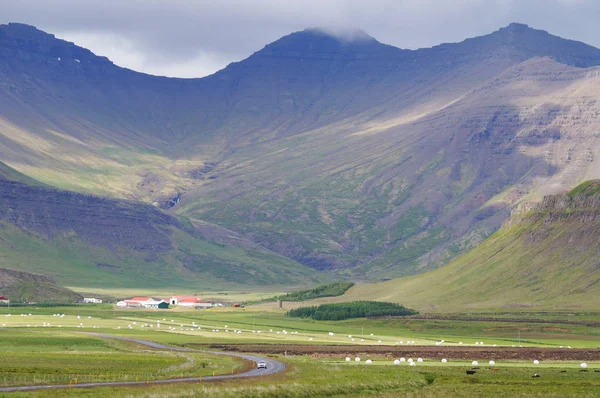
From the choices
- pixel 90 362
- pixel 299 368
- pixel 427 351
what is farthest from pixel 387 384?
pixel 427 351

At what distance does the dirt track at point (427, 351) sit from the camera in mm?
141250

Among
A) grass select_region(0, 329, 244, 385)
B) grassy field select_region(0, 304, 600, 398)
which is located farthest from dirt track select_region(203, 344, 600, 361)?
grass select_region(0, 329, 244, 385)

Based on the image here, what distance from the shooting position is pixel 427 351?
150000 millimetres

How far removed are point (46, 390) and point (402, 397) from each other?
2697 cm

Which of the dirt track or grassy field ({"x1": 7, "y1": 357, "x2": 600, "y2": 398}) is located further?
the dirt track

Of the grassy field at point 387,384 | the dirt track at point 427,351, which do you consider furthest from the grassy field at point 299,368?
the dirt track at point 427,351

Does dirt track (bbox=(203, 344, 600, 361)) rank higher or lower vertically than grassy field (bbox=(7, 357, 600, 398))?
higher

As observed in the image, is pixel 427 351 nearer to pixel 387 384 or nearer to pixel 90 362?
pixel 90 362

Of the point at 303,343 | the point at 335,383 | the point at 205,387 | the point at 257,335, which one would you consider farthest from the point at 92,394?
the point at 257,335

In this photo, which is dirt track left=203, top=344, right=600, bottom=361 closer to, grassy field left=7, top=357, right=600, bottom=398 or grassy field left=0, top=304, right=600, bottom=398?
grassy field left=0, top=304, right=600, bottom=398

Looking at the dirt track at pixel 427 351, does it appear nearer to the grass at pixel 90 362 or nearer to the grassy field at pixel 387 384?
the grass at pixel 90 362

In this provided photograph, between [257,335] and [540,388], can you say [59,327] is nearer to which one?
[257,335]

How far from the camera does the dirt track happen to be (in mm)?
141250

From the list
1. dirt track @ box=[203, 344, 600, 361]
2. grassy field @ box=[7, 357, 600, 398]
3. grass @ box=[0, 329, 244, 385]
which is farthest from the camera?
dirt track @ box=[203, 344, 600, 361]
